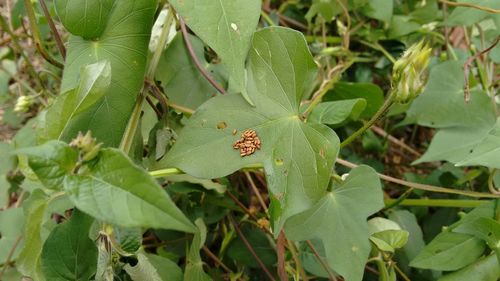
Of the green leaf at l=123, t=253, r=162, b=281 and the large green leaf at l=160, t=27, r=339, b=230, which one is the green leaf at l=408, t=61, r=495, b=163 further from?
the green leaf at l=123, t=253, r=162, b=281

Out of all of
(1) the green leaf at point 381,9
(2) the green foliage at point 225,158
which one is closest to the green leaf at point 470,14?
(2) the green foliage at point 225,158

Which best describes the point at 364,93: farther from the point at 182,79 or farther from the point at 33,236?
the point at 33,236

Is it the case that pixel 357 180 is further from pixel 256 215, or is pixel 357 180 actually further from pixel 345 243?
pixel 256 215

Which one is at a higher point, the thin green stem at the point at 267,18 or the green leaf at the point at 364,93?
the thin green stem at the point at 267,18

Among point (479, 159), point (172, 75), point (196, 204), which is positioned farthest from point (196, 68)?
point (479, 159)

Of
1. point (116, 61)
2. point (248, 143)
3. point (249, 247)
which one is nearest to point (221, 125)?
point (248, 143)

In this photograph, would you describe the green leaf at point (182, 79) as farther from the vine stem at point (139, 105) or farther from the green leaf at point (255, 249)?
the green leaf at point (255, 249)
